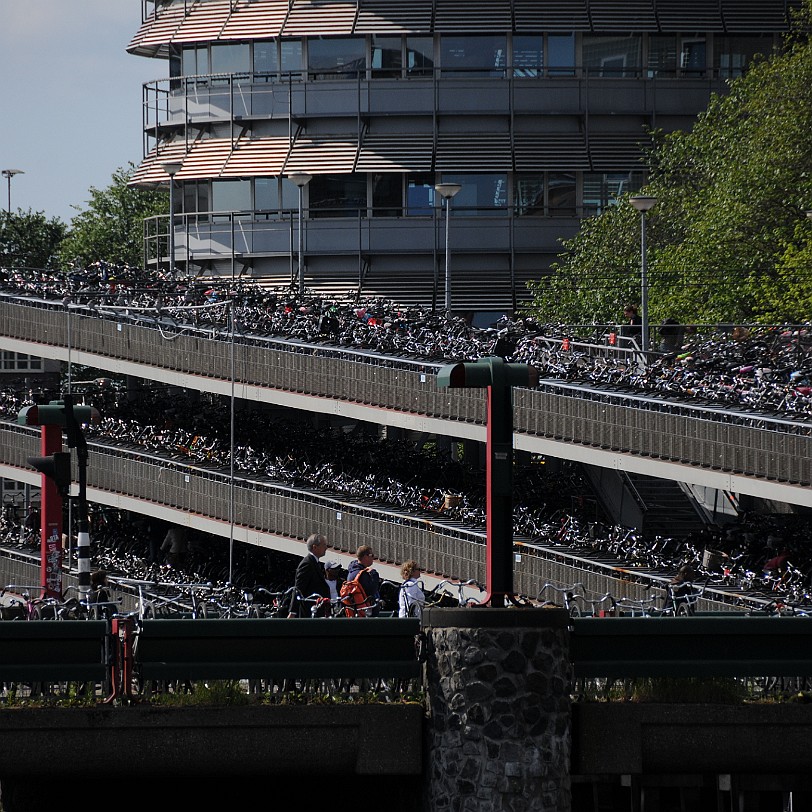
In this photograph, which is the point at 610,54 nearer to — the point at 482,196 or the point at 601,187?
the point at 601,187

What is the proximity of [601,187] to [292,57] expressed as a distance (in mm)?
10248

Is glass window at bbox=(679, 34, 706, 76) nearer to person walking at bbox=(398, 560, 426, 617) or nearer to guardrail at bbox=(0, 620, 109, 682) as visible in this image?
person walking at bbox=(398, 560, 426, 617)

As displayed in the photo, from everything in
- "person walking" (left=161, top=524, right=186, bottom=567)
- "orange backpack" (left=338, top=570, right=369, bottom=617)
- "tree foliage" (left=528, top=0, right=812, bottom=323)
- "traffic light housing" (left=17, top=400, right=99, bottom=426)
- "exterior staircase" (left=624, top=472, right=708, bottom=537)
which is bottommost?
"person walking" (left=161, top=524, right=186, bottom=567)

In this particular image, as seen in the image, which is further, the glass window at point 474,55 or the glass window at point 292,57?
the glass window at point 292,57

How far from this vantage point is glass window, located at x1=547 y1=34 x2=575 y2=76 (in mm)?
65688

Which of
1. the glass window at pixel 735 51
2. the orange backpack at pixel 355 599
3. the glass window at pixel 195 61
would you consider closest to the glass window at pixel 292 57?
the glass window at pixel 195 61

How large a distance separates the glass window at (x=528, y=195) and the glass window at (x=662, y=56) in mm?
4743

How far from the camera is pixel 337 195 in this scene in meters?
66.3

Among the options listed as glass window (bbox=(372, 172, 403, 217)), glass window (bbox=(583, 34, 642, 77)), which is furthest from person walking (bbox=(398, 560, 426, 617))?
glass window (bbox=(583, 34, 642, 77))

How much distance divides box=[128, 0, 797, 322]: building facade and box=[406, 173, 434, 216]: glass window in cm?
9

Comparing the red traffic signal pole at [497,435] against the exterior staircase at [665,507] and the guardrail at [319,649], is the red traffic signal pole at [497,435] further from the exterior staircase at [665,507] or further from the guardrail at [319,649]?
the exterior staircase at [665,507]

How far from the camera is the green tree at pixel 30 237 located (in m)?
101

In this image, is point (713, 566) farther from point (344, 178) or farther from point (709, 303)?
point (344, 178)

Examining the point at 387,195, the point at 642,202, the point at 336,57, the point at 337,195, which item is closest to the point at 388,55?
the point at 336,57
